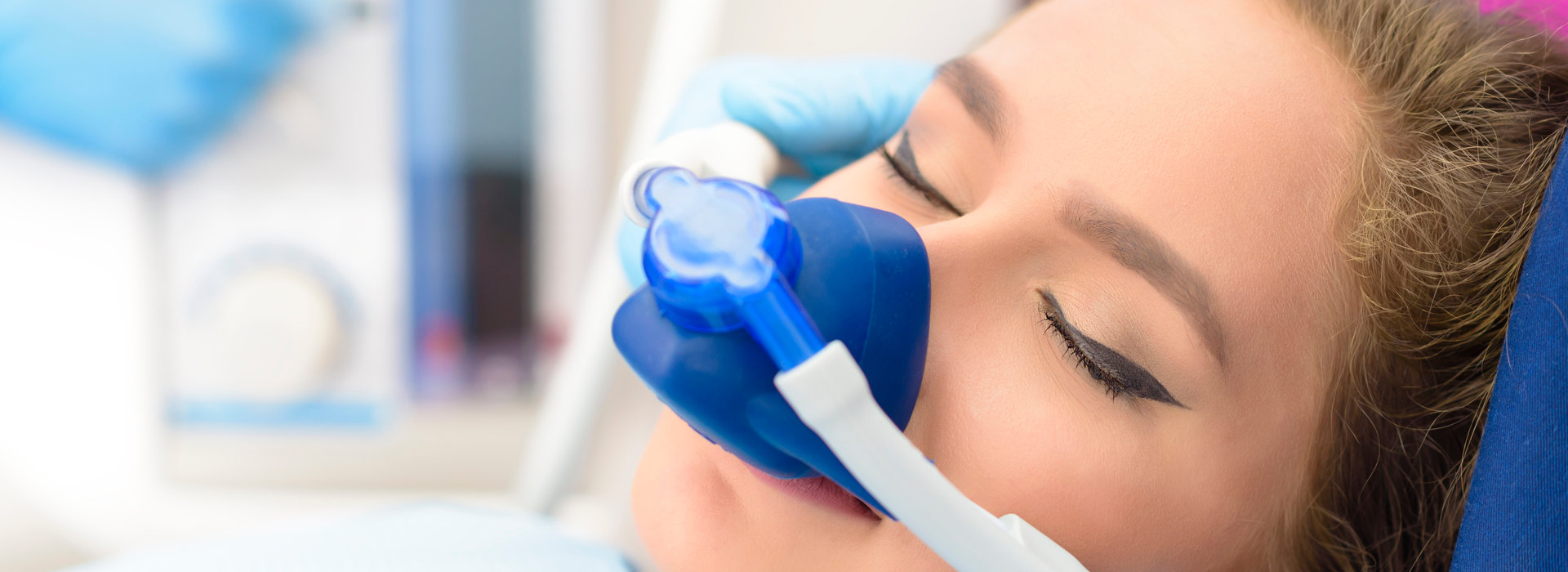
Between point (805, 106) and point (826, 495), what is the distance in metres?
0.48

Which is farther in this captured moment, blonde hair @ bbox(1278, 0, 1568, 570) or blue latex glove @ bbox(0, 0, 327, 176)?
blue latex glove @ bbox(0, 0, 327, 176)

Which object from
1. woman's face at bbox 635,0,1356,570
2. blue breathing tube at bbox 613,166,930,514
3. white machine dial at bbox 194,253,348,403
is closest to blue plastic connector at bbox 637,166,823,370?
blue breathing tube at bbox 613,166,930,514

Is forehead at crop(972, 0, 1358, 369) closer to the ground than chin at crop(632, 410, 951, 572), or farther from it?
farther from it

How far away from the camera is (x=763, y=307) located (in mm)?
479

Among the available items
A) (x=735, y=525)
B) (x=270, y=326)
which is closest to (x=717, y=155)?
(x=735, y=525)

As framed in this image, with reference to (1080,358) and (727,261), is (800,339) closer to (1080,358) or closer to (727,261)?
(727,261)

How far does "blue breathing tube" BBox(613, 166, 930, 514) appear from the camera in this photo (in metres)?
0.49

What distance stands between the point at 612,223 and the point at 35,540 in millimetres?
857

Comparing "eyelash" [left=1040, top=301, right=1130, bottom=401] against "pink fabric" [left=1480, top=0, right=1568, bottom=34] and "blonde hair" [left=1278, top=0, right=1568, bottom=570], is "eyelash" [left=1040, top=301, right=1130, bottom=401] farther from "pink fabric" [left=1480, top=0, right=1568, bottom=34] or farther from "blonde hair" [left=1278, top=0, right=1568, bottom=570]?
"pink fabric" [left=1480, top=0, right=1568, bottom=34]

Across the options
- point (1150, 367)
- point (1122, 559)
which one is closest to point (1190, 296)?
point (1150, 367)

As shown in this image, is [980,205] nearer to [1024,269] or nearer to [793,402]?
[1024,269]

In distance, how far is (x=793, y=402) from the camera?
0.45 metres

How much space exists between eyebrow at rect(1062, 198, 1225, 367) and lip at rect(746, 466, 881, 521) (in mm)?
245

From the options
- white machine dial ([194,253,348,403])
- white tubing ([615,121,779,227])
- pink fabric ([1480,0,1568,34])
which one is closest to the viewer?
white tubing ([615,121,779,227])
